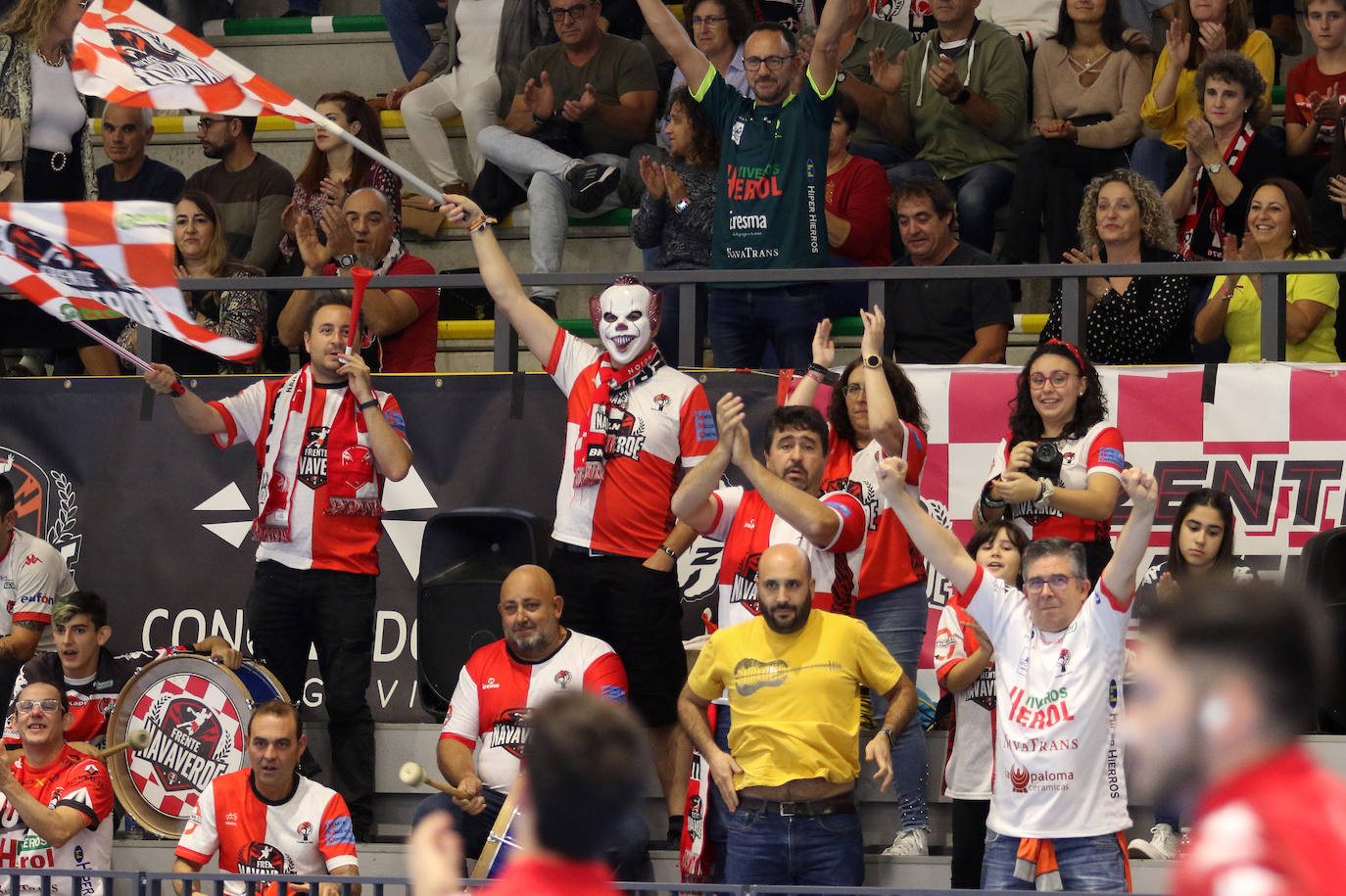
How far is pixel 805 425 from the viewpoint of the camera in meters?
7.21

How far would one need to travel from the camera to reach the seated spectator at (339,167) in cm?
883

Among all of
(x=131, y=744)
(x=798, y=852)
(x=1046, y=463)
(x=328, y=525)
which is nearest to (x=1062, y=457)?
(x=1046, y=463)

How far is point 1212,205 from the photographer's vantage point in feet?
29.0

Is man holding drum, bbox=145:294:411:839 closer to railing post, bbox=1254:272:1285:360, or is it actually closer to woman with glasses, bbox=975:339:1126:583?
woman with glasses, bbox=975:339:1126:583

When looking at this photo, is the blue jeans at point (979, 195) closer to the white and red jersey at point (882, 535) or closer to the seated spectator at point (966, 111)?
the seated spectator at point (966, 111)

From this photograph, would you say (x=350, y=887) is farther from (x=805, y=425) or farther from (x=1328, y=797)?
(x=1328, y=797)

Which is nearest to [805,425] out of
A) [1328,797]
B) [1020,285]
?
[1020,285]

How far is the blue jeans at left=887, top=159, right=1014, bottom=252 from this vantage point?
9586 mm

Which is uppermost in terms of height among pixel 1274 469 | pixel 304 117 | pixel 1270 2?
pixel 1270 2

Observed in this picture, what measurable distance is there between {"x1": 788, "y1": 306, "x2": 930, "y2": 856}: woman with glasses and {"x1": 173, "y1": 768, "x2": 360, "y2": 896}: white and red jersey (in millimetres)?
2125

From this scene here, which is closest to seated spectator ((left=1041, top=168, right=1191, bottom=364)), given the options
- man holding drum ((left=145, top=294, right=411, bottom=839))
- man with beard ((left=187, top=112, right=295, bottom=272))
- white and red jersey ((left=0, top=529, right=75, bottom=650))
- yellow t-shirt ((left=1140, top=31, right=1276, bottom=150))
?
yellow t-shirt ((left=1140, top=31, right=1276, bottom=150))

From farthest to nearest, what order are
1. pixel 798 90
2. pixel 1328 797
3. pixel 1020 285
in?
pixel 1020 285 < pixel 798 90 < pixel 1328 797

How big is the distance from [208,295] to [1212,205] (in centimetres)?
492

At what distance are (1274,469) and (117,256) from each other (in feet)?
16.0
